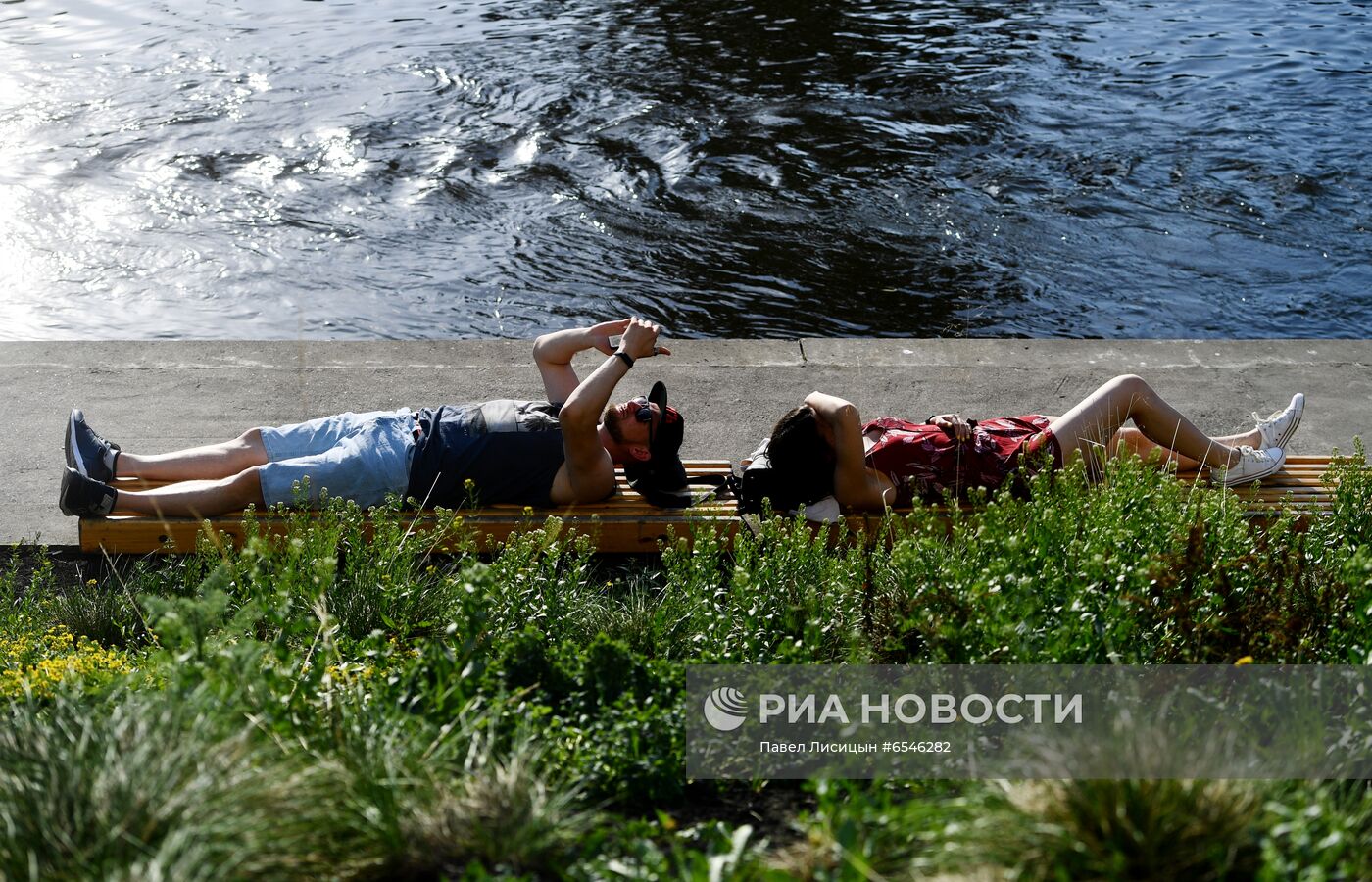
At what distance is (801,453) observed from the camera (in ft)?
18.5

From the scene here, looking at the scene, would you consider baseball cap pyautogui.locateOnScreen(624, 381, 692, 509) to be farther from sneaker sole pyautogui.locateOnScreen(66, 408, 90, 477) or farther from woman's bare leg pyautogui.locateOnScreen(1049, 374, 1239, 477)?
sneaker sole pyautogui.locateOnScreen(66, 408, 90, 477)

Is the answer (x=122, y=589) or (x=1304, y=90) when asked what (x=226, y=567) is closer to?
(x=122, y=589)

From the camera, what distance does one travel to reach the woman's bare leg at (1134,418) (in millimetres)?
5891

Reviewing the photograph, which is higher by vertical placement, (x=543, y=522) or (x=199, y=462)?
(x=199, y=462)

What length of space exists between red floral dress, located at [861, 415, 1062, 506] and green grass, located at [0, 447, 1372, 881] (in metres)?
0.57

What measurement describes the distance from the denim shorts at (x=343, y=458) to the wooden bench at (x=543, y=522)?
209mm

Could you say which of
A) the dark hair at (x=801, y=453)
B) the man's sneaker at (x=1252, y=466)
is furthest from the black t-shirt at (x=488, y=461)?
the man's sneaker at (x=1252, y=466)

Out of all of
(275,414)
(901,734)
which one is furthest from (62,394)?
(901,734)

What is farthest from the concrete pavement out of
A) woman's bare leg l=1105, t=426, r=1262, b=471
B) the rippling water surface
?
the rippling water surface

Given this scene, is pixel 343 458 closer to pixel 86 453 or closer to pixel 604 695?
pixel 86 453

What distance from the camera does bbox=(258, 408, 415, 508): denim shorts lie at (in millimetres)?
5605

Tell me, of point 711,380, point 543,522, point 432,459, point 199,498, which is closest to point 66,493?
point 199,498

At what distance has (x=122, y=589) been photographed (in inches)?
204

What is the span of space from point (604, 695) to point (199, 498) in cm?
277
